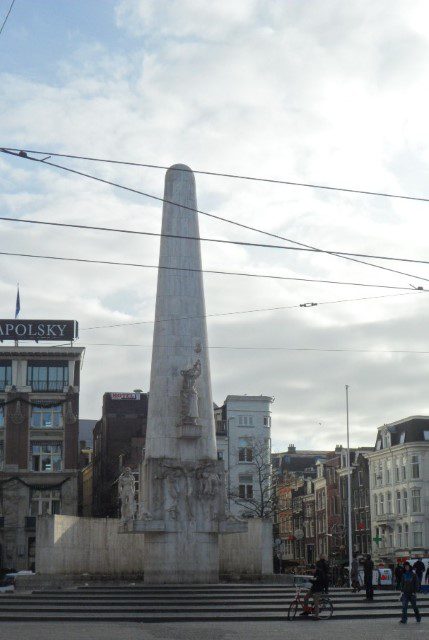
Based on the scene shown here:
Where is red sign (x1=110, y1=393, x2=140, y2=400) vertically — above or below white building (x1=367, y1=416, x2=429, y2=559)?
above

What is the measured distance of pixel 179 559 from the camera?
110 ft

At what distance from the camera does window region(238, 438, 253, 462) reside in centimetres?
7638

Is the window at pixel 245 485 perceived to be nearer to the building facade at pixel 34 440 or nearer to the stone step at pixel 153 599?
the building facade at pixel 34 440

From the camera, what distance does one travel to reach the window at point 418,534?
67075 millimetres

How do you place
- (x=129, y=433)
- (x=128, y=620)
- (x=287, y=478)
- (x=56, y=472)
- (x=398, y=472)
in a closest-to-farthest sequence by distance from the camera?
(x=128, y=620)
(x=56, y=472)
(x=398, y=472)
(x=129, y=433)
(x=287, y=478)

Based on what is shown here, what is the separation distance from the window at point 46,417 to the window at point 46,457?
4.13ft

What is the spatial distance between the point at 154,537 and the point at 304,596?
11736 millimetres

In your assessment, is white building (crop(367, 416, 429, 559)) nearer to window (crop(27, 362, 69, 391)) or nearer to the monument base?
window (crop(27, 362, 69, 391))

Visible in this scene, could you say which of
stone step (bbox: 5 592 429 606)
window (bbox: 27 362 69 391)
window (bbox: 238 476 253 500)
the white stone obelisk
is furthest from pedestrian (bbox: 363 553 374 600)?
window (bbox: 238 476 253 500)

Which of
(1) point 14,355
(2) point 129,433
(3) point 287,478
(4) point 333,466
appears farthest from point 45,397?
(3) point 287,478

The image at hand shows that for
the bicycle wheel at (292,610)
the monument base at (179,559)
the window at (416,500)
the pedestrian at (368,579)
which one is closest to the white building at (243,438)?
the window at (416,500)

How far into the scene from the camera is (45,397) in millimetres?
66875

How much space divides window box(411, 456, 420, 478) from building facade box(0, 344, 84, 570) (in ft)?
75.2

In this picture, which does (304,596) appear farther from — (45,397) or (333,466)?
(333,466)
